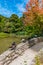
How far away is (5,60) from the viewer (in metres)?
9.32

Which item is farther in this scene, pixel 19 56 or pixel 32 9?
pixel 32 9

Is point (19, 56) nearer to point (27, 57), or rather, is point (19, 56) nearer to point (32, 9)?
point (27, 57)

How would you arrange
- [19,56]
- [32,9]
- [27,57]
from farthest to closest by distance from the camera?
[32,9], [19,56], [27,57]

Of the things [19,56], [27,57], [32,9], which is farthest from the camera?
[32,9]

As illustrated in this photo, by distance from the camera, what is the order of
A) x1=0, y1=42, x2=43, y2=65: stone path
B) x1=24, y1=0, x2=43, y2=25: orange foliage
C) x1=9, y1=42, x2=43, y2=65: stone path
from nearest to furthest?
1. x1=0, y1=42, x2=43, y2=65: stone path
2. x1=9, y1=42, x2=43, y2=65: stone path
3. x1=24, y1=0, x2=43, y2=25: orange foliage

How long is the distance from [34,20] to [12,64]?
1224 centimetres

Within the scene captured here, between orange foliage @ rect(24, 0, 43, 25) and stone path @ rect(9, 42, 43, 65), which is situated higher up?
orange foliage @ rect(24, 0, 43, 25)

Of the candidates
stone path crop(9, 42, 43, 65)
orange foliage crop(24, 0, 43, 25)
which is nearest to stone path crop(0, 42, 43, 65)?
stone path crop(9, 42, 43, 65)

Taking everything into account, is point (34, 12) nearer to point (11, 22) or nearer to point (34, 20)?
point (34, 20)

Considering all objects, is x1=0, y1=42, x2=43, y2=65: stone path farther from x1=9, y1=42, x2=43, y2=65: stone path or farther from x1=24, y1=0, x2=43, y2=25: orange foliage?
x1=24, y1=0, x2=43, y2=25: orange foliage

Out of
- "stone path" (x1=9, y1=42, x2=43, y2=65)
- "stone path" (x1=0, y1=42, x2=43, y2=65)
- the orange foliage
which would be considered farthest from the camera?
the orange foliage

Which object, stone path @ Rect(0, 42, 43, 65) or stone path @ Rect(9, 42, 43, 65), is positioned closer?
stone path @ Rect(0, 42, 43, 65)

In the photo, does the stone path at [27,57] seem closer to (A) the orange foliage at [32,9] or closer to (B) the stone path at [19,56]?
(B) the stone path at [19,56]

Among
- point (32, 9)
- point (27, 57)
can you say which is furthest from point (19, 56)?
point (32, 9)
